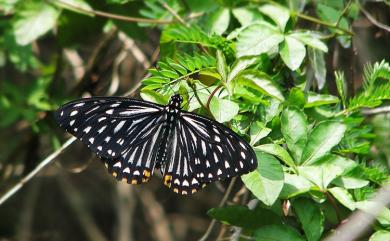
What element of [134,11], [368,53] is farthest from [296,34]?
[368,53]

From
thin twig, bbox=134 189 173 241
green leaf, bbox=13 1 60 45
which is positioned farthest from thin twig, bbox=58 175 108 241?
green leaf, bbox=13 1 60 45

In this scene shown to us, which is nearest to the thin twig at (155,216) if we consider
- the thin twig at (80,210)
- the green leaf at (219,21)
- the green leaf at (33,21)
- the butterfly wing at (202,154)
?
the thin twig at (80,210)

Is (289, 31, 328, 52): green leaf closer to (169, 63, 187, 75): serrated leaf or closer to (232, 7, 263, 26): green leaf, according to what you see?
(232, 7, 263, 26): green leaf

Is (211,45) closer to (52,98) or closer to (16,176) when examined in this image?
(52,98)

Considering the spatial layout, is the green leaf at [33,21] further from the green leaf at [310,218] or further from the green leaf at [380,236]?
the green leaf at [380,236]

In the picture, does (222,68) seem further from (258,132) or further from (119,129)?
(119,129)

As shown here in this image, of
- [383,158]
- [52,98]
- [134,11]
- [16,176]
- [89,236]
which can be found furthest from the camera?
[89,236]
